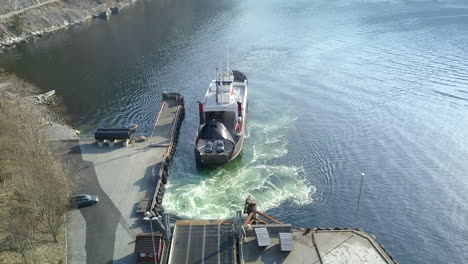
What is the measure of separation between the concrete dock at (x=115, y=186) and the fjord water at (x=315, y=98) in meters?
3.52

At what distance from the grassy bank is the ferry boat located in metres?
18.0

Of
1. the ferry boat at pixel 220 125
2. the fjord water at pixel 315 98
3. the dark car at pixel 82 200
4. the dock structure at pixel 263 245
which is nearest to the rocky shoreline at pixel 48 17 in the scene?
the fjord water at pixel 315 98

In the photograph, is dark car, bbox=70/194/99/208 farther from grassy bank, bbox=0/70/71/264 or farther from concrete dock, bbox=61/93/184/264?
grassy bank, bbox=0/70/71/264

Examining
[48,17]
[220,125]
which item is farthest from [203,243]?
[48,17]

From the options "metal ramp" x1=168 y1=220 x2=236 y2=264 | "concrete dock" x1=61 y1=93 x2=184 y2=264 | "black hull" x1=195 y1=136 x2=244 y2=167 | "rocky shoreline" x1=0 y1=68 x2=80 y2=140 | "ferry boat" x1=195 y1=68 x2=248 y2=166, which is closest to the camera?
"metal ramp" x1=168 y1=220 x2=236 y2=264

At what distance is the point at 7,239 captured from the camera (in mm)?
36938

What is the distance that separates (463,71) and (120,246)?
73.3 metres

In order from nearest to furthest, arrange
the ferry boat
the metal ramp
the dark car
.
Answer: the metal ramp, the dark car, the ferry boat

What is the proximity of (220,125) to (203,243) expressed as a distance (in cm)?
2403

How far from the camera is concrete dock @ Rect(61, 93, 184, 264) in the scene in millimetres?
37562

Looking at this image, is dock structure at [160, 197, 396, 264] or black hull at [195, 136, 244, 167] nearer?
dock structure at [160, 197, 396, 264]

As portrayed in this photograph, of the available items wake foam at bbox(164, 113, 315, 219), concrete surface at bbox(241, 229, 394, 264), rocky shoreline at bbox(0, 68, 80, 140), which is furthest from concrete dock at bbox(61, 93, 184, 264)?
concrete surface at bbox(241, 229, 394, 264)

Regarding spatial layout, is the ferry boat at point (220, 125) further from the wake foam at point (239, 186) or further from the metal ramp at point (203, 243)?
the metal ramp at point (203, 243)

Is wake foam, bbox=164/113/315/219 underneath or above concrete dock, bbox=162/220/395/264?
underneath
